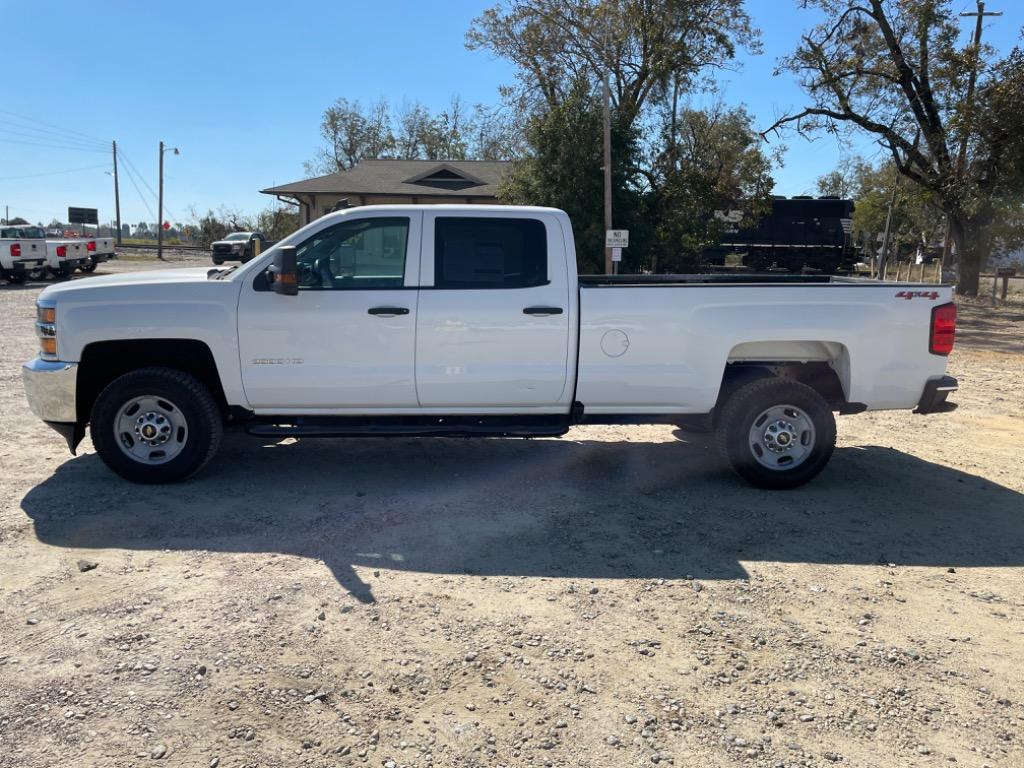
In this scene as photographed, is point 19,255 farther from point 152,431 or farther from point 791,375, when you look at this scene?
point 791,375

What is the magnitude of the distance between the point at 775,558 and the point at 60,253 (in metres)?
27.5

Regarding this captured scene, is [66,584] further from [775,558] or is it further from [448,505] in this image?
[775,558]

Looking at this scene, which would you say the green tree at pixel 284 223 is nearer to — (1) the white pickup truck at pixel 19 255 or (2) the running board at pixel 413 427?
(1) the white pickup truck at pixel 19 255

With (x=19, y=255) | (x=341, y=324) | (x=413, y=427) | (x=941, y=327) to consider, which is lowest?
(x=413, y=427)

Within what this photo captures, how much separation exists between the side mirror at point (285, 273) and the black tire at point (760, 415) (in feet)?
10.6

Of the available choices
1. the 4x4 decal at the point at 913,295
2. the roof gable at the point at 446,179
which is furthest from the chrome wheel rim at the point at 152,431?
the roof gable at the point at 446,179

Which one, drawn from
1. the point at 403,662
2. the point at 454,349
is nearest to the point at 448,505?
the point at 454,349

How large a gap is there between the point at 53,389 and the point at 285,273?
1.88 meters

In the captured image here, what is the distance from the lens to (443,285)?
6020 millimetres

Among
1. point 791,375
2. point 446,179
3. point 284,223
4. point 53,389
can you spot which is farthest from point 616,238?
point 284,223

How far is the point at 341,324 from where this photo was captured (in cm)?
593

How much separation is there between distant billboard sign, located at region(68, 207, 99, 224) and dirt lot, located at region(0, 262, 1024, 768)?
70.8 m

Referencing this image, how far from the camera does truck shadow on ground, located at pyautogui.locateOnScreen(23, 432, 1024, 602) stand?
5012mm

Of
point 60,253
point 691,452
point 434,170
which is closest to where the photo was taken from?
point 691,452
